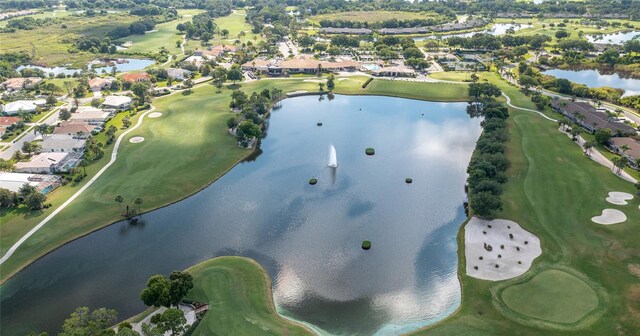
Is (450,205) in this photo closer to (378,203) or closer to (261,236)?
(378,203)

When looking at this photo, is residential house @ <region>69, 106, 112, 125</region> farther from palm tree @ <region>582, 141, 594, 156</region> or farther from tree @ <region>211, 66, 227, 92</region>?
palm tree @ <region>582, 141, 594, 156</region>

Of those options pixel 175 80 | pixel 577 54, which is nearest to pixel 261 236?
pixel 175 80

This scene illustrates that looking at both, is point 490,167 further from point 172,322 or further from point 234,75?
point 234,75

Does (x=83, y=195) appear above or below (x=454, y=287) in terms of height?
above

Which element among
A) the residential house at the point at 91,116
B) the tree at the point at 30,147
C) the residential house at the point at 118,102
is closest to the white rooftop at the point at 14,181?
the tree at the point at 30,147

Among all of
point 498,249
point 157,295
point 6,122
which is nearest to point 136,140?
point 6,122

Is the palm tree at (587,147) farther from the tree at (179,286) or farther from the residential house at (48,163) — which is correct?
the residential house at (48,163)
